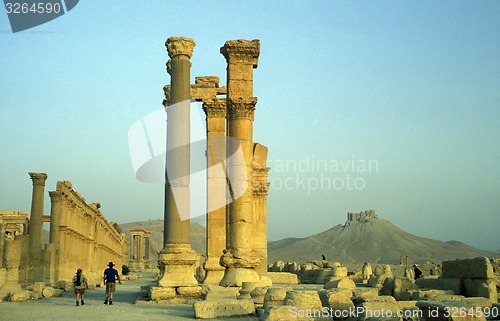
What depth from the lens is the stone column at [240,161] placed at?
15438 millimetres

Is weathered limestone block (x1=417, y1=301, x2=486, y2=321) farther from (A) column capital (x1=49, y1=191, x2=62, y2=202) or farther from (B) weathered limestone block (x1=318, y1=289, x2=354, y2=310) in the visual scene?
(A) column capital (x1=49, y1=191, x2=62, y2=202)

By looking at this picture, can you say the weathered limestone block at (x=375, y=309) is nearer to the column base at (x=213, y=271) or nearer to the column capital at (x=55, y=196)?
the column base at (x=213, y=271)

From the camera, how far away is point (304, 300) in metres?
10.2

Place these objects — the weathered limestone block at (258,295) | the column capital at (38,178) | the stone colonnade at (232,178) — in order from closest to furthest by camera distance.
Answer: the weathered limestone block at (258,295) < the stone colonnade at (232,178) < the column capital at (38,178)

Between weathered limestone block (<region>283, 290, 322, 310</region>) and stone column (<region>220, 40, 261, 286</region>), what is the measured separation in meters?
4.89

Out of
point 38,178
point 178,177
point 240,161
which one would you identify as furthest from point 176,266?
point 38,178

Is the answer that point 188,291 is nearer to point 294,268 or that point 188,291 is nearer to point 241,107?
point 241,107

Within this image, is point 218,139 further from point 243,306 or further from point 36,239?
point 36,239

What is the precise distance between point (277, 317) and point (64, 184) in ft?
78.3

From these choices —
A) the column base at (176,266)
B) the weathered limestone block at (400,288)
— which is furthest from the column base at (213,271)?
the weathered limestone block at (400,288)

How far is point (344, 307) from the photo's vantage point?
34.3ft

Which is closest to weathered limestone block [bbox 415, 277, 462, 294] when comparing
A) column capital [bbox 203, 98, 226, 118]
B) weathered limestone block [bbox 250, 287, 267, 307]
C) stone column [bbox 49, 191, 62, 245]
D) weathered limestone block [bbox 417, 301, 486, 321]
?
weathered limestone block [bbox 250, 287, 267, 307]

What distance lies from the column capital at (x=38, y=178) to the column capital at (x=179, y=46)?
54.7ft

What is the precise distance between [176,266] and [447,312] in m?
8.02
